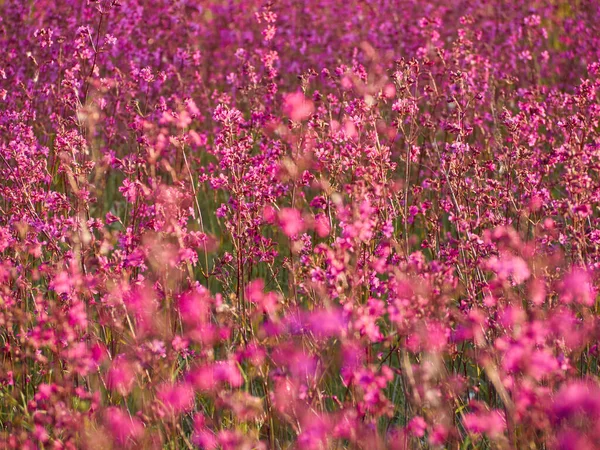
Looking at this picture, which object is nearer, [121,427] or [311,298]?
[121,427]

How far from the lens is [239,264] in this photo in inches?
139

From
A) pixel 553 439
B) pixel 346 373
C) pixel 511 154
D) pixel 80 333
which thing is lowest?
pixel 80 333

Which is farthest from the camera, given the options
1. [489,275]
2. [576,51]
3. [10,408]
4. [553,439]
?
[576,51]

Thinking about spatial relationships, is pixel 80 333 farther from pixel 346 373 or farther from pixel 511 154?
pixel 511 154

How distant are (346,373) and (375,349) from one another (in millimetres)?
2223

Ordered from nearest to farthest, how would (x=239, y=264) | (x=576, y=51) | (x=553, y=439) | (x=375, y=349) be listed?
(x=553, y=439) → (x=239, y=264) → (x=375, y=349) → (x=576, y=51)

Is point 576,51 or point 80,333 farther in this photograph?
point 576,51

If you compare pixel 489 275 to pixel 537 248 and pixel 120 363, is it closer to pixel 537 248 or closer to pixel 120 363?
pixel 537 248

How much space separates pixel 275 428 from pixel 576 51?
19.9 feet

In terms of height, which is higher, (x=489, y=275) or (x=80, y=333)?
(x=80, y=333)

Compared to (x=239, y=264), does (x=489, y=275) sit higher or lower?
lower

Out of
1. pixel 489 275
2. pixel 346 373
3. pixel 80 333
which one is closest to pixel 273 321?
pixel 346 373

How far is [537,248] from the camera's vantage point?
3.63m

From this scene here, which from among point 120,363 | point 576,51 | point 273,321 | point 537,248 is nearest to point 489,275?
point 537,248
